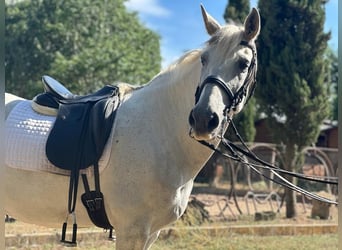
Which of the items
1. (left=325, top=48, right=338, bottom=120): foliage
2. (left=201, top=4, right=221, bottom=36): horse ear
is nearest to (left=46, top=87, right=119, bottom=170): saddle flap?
(left=201, top=4, right=221, bottom=36): horse ear

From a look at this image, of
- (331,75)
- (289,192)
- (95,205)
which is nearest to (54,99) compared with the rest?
(95,205)

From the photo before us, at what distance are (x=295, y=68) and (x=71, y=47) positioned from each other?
32.0 feet

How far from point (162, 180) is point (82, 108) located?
0.72m

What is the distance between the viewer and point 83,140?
2.78m

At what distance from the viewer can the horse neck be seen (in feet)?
9.05

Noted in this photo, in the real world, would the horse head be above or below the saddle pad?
above

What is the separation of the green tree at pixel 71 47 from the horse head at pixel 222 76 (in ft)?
43.8

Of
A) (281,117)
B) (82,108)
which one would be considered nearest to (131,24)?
(281,117)

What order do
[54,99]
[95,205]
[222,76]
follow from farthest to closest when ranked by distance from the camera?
[54,99] → [95,205] → [222,76]

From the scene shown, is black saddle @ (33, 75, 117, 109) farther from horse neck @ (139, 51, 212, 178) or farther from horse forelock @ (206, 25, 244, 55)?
horse forelock @ (206, 25, 244, 55)

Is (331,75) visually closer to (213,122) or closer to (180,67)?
(180,67)

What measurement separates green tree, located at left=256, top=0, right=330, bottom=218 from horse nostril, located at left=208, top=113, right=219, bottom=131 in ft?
26.4

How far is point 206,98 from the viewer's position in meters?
2.34

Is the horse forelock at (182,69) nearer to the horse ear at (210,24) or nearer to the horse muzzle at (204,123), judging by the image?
the horse ear at (210,24)
